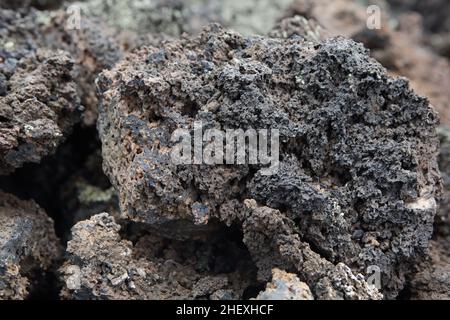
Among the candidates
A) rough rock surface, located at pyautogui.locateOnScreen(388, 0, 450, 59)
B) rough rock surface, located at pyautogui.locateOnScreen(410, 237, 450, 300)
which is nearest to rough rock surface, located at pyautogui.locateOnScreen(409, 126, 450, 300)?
rough rock surface, located at pyautogui.locateOnScreen(410, 237, 450, 300)

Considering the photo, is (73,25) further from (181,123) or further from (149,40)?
(181,123)

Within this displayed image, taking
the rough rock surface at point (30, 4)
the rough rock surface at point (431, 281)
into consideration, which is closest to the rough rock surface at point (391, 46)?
the rough rock surface at point (431, 281)

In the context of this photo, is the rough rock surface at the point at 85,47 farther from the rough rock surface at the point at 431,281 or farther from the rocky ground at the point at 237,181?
the rough rock surface at the point at 431,281

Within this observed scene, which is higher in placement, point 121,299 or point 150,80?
point 150,80

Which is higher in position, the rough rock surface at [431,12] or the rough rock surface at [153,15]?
the rough rock surface at [431,12]
